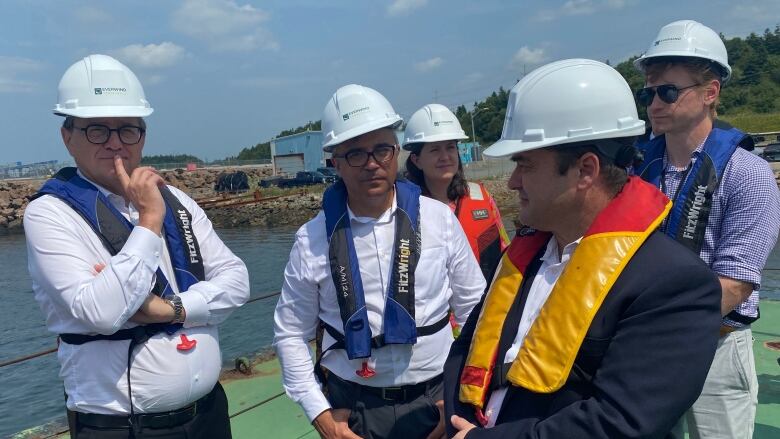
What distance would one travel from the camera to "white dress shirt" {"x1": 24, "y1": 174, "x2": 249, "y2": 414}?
2.01m

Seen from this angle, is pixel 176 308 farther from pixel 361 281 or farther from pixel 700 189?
pixel 700 189

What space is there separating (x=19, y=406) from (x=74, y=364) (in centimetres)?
624

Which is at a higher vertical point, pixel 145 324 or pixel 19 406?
pixel 145 324

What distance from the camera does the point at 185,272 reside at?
96.7 inches

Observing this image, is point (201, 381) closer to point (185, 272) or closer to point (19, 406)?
point (185, 272)

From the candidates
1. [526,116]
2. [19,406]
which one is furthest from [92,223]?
[19,406]

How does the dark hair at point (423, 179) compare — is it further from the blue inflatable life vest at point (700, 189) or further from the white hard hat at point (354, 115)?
the blue inflatable life vest at point (700, 189)

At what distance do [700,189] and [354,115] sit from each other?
1485 millimetres

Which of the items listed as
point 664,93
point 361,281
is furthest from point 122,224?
point 664,93

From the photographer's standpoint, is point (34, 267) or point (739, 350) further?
point (739, 350)

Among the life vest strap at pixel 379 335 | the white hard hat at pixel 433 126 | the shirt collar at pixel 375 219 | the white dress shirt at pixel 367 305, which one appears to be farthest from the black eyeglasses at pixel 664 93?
the white hard hat at pixel 433 126

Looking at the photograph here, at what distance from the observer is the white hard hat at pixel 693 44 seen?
2459mm

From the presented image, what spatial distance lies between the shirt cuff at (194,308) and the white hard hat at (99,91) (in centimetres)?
77

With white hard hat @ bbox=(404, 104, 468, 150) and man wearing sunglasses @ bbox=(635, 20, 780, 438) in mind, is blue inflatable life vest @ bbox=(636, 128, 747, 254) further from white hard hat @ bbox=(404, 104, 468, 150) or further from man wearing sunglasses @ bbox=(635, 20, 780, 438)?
white hard hat @ bbox=(404, 104, 468, 150)
